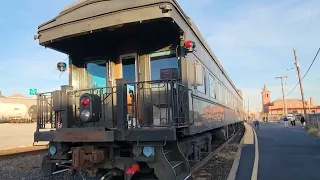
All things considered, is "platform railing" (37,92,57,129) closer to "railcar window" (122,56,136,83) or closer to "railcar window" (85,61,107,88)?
"railcar window" (85,61,107,88)

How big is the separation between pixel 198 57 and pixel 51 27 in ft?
10.8

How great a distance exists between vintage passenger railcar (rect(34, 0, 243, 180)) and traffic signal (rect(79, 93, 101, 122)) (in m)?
0.02

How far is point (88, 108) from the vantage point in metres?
5.48

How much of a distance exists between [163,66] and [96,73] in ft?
5.59

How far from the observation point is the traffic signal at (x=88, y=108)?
5.47m

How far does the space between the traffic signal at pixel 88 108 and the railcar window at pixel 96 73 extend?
4.94ft

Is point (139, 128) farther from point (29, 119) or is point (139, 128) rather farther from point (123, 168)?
point (29, 119)

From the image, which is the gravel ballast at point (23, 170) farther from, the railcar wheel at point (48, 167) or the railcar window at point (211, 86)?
the railcar window at point (211, 86)

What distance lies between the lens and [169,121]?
515cm

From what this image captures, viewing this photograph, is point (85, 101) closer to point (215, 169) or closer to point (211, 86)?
point (215, 169)

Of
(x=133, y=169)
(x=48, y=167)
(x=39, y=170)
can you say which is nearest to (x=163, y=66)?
(x=133, y=169)

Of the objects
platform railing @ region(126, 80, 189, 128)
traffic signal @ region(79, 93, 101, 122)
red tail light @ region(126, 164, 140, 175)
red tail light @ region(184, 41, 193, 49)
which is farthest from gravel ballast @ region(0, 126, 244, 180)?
red tail light @ region(184, 41, 193, 49)

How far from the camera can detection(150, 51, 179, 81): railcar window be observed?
6.30 metres

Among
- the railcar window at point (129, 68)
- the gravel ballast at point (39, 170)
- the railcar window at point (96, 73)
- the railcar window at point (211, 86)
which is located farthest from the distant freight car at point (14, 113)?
the railcar window at point (129, 68)
